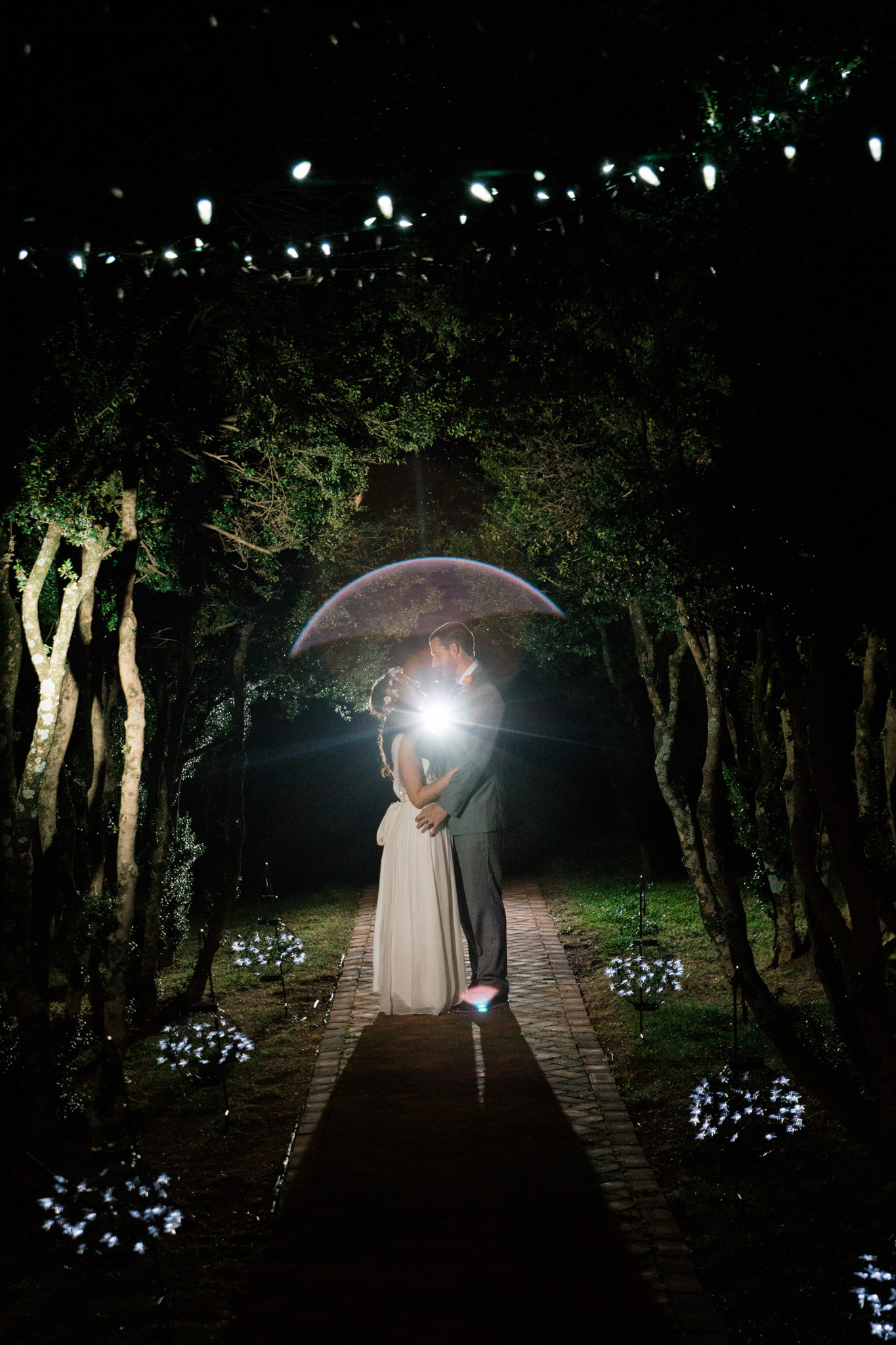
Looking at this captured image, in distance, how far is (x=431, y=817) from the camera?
725cm

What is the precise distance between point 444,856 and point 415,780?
65 cm

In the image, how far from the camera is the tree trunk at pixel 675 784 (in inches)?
360

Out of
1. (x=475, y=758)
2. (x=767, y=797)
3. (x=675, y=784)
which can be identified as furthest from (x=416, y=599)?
(x=475, y=758)

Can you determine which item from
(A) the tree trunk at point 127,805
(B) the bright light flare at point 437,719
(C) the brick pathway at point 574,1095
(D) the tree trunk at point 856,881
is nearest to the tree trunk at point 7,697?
(A) the tree trunk at point 127,805

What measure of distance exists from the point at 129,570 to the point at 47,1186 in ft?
12.2

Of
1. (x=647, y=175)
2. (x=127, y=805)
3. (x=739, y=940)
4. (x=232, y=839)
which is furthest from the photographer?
(x=232, y=839)

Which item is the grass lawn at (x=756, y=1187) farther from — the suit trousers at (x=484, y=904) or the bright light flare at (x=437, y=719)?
the bright light flare at (x=437, y=719)

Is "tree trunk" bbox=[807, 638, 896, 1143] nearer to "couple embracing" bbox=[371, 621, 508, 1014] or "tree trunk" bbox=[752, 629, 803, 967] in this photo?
"couple embracing" bbox=[371, 621, 508, 1014]

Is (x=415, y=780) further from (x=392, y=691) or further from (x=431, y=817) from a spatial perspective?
(x=392, y=691)

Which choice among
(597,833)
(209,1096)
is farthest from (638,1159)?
(597,833)

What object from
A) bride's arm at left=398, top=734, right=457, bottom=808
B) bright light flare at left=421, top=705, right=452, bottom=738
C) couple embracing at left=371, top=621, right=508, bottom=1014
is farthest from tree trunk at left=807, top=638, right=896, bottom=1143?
bride's arm at left=398, top=734, right=457, bottom=808

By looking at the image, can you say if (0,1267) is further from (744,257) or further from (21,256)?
(744,257)

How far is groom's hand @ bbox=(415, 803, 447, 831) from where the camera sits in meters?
7.23

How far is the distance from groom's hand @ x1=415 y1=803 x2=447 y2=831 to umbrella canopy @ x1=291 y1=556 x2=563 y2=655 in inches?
426
